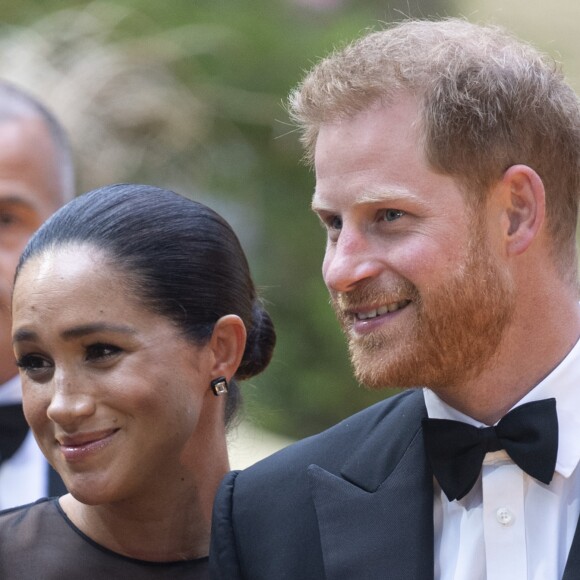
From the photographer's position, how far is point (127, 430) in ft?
10.2

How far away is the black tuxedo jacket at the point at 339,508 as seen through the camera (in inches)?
108

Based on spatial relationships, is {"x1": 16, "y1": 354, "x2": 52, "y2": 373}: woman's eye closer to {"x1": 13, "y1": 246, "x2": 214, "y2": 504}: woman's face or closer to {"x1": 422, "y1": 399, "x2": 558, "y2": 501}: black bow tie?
{"x1": 13, "y1": 246, "x2": 214, "y2": 504}: woman's face

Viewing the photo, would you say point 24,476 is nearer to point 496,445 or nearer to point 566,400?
point 496,445

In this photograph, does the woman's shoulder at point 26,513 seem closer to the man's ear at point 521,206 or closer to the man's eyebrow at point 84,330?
the man's eyebrow at point 84,330

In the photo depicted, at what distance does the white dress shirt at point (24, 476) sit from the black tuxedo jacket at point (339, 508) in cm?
113

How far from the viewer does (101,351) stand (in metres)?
3.10

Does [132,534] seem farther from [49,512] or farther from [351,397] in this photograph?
[351,397]

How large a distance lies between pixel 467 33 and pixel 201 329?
40.0 inches

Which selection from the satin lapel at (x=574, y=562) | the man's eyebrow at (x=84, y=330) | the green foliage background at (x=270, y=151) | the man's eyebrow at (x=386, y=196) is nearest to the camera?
the satin lapel at (x=574, y=562)

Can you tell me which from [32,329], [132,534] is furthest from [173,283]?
[132,534]

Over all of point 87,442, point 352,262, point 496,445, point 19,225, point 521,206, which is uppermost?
point 19,225

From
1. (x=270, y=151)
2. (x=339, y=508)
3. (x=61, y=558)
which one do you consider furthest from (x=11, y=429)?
(x=270, y=151)

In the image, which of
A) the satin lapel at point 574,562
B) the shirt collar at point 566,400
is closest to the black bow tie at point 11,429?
the shirt collar at point 566,400

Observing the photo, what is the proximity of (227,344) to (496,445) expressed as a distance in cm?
87
